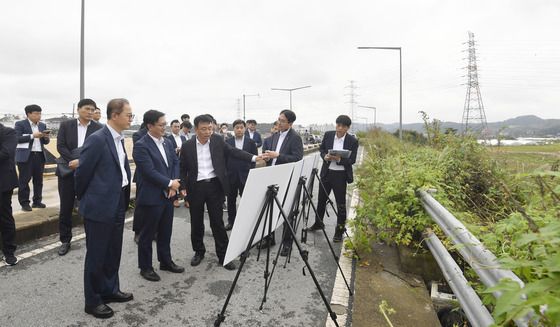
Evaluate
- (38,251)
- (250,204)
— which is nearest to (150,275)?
(38,251)

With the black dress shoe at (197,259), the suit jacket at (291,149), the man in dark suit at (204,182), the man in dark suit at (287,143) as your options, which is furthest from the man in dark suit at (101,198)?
the suit jacket at (291,149)

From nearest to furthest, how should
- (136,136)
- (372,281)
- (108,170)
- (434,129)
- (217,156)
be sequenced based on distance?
(108,170) → (372,281) → (217,156) → (136,136) → (434,129)

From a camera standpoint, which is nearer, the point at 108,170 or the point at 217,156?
the point at 108,170

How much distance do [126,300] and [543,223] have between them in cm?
350

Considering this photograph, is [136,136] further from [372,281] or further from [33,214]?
[372,281]

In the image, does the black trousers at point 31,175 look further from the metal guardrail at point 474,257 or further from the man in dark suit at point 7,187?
the metal guardrail at point 474,257

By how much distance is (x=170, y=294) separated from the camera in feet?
11.5

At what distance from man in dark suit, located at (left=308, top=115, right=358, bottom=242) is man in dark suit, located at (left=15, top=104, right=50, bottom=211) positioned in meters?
4.82

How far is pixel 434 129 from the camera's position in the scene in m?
7.30

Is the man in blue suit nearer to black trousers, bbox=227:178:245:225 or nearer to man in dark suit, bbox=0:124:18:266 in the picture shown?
man in dark suit, bbox=0:124:18:266

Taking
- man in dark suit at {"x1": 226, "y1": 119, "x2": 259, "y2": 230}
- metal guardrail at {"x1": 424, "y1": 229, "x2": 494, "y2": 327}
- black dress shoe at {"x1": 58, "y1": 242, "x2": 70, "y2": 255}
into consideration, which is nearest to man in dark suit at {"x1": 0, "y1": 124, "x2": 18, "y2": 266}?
black dress shoe at {"x1": 58, "y1": 242, "x2": 70, "y2": 255}

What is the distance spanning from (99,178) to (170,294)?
1.37 meters

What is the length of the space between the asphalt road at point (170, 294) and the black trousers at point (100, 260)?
19 cm

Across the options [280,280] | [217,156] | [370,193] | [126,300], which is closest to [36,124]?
[217,156]
